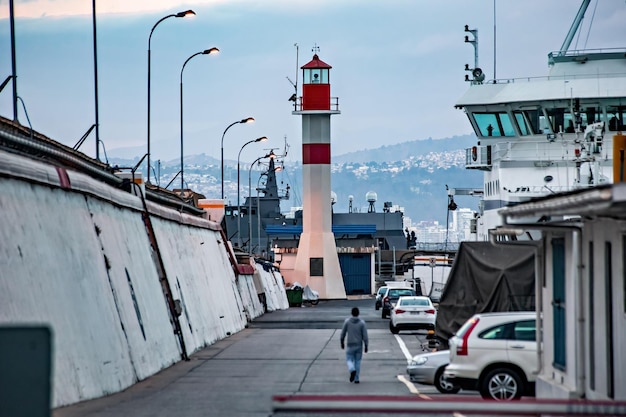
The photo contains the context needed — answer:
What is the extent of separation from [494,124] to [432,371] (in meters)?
33.0

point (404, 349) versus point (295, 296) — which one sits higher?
point (404, 349)

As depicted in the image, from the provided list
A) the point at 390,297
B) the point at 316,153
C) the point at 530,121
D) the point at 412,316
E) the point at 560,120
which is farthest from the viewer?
the point at 316,153

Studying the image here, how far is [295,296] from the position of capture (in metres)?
85.3

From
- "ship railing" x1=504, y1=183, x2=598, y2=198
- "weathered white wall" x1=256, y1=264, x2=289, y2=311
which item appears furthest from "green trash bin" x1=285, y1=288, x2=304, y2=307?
"ship railing" x1=504, y1=183, x2=598, y2=198

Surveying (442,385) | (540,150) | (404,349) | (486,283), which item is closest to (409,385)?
(442,385)

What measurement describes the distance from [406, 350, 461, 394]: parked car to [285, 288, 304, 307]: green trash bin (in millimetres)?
62829

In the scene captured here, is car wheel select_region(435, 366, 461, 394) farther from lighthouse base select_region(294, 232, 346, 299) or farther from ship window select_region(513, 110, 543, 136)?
lighthouse base select_region(294, 232, 346, 299)

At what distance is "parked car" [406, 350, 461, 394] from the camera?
2191cm

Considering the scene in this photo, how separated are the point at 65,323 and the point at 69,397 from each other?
5.01 feet

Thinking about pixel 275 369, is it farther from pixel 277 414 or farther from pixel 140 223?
pixel 277 414

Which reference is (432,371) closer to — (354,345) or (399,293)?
(354,345)

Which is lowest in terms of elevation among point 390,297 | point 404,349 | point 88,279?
point 404,349

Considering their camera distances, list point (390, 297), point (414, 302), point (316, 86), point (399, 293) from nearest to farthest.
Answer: point (414, 302)
point (390, 297)
point (399, 293)
point (316, 86)

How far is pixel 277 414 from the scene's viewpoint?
18234 mm
